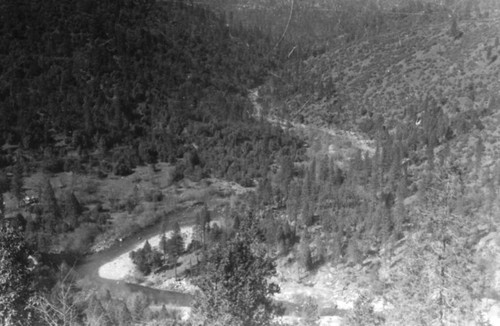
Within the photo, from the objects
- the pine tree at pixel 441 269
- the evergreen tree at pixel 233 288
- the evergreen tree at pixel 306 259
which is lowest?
the evergreen tree at pixel 306 259

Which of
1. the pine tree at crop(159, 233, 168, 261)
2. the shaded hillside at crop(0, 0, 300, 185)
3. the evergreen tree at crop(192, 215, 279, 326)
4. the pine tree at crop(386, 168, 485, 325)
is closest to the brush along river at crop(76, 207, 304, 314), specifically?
the pine tree at crop(159, 233, 168, 261)

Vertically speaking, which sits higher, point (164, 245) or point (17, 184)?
point (17, 184)

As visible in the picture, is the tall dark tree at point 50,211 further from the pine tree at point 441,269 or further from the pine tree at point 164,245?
the pine tree at point 441,269

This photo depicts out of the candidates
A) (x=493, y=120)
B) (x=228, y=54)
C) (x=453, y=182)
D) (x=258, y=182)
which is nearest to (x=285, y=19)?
(x=228, y=54)

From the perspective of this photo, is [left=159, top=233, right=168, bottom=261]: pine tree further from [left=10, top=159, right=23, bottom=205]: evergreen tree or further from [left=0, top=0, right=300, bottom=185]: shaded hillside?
[left=10, top=159, right=23, bottom=205]: evergreen tree

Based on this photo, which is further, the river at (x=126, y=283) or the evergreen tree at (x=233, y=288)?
the river at (x=126, y=283)

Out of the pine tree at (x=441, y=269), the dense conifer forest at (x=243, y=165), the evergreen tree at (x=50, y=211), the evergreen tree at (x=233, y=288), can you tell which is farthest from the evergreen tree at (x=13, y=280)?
the evergreen tree at (x=50, y=211)

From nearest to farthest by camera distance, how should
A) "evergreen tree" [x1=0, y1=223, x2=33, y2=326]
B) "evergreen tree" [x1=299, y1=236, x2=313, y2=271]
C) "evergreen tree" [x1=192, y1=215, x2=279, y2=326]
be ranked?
1. "evergreen tree" [x1=192, y1=215, x2=279, y2=326]
2. "evergreen tree" [x1=0, y1=223, x2=33, y2=326]
3. "evergreen tree" [x1=299, y1=236, x2=313, y2=271]

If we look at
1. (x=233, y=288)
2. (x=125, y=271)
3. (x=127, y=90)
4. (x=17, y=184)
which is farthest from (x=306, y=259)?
(x=127, y=90)

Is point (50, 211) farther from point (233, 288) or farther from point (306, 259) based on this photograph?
point (233, 288)

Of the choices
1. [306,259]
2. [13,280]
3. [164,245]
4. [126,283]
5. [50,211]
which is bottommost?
[126,283]

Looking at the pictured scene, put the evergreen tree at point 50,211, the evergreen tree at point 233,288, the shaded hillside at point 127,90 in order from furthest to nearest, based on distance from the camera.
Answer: the shaded hillside at point 127,90
the evergreen tree at point 50,211
the evergreen tree at point 233,288

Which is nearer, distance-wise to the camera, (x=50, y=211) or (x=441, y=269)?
(x=441, y=269)
